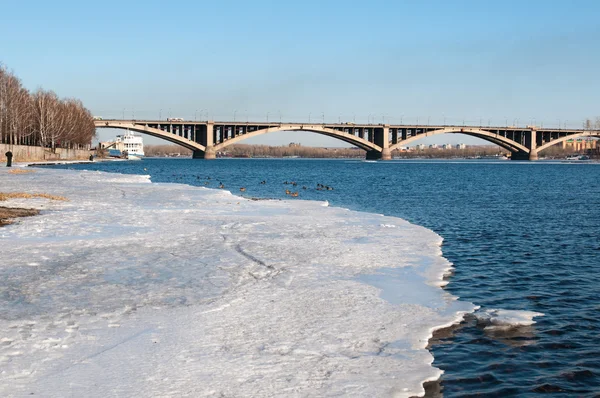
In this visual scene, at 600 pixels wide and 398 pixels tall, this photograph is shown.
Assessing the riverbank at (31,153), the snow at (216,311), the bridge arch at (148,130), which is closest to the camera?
the snow at (216,311)

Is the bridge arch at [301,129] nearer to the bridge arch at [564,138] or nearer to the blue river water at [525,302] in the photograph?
the bridge arch at [564,138]

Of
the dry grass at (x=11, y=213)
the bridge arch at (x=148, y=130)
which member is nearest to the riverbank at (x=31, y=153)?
the bridge arch at (x=148, y=130)

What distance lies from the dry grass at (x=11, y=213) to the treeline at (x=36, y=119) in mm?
68059

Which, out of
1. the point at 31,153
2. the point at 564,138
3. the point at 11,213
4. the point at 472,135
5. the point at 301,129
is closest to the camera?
the point at 11,213

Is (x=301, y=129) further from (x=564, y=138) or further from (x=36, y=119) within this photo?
(x=564, y=138)

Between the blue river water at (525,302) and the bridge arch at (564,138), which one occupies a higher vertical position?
the bridge arch at (564,138)

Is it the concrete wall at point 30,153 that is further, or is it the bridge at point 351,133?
the bridge at point 351,133

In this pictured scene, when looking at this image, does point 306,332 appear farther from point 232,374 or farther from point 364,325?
point 232,374

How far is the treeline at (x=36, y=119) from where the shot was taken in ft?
284

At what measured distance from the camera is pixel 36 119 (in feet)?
355

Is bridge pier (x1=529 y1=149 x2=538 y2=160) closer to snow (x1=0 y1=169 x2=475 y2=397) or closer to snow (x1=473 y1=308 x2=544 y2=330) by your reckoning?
snow (x1=0 y1=169 x2=475 y2=397)

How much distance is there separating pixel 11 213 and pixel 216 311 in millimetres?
14782

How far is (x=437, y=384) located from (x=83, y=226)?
564 inches

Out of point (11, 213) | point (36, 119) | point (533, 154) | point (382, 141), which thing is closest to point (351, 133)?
point (382, 141)
